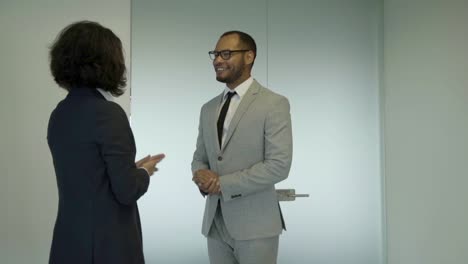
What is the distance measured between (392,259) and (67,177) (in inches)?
96.8

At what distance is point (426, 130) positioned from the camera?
291cm

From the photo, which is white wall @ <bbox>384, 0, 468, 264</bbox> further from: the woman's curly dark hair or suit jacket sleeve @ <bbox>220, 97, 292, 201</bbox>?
the woman's curly dark hair

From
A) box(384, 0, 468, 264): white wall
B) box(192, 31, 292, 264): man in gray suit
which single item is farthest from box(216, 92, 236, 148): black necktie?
box(384, 0, 468, 264): white wall

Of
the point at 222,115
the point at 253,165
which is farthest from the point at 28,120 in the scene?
the point at 253,165

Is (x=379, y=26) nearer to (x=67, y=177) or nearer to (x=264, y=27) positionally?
(x=264, y=27)

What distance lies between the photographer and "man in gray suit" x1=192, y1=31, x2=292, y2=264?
2094 mm

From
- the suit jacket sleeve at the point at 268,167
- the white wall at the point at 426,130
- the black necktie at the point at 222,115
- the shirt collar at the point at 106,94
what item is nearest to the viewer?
the shirt collar at the point at 106,94

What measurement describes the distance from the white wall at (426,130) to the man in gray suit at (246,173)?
3.35 feet

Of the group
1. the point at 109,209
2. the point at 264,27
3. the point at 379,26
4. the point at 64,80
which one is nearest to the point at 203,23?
the point at 264,27

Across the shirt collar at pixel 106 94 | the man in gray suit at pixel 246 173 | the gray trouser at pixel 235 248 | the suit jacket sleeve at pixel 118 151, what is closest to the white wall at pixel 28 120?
the man in gray suit at pixel 246 173

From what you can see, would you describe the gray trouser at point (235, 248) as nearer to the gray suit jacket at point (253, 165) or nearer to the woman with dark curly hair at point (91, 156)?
the gray suit jacket at point (253, 165)

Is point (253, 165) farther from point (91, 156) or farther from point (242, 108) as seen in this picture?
point (91, 156)

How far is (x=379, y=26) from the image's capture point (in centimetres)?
336

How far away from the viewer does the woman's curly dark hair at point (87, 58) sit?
165cm
